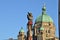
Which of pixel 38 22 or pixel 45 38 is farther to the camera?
pixel 38 22

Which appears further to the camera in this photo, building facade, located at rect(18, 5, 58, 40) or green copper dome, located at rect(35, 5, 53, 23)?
green copper dome, located at rect(35, 5, 53, 23)

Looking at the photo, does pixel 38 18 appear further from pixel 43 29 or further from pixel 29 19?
pixel 29 19

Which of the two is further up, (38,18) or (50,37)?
(38,18)

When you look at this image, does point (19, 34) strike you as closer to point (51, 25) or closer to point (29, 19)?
point (51, 25)

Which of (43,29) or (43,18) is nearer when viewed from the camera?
(43,29)

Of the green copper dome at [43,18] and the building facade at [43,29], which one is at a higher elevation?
the green copper dome at [43,18]

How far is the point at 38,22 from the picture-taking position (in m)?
81.8

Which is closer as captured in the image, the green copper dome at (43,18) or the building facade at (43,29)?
the building facade at (43,29)

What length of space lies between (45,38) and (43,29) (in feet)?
8.53

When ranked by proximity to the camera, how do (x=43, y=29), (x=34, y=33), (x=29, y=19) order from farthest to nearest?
(x=34, y=33)
(x=43, y=29)
(x=29, y=19)

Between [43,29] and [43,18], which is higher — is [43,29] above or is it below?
below

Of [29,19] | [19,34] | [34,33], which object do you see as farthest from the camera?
[19,34]

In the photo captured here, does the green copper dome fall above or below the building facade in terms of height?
above

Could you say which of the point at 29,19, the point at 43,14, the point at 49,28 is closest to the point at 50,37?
the point at 49,28
